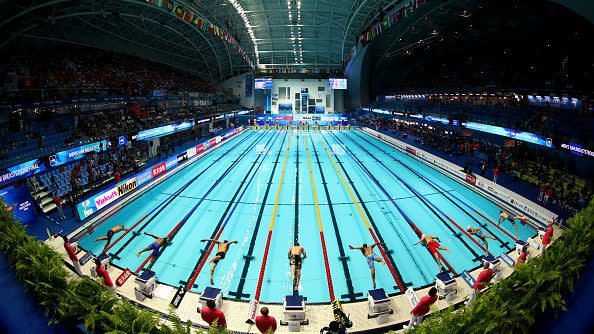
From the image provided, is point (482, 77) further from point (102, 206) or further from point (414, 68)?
point (102, 206)

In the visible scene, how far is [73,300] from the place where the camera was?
131 inches

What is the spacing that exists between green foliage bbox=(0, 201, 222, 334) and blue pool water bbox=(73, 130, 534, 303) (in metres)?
3.87

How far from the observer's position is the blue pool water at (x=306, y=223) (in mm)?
7688

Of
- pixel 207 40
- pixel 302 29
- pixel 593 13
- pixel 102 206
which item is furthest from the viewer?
pixel 302 29

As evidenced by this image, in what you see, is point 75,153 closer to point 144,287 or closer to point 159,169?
point 159,169

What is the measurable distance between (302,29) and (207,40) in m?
13.1

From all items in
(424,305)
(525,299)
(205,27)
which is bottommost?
(424,305)

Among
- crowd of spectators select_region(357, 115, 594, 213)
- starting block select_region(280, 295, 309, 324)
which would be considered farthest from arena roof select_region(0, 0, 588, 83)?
starting block select_region(280, 295, 309, 324)

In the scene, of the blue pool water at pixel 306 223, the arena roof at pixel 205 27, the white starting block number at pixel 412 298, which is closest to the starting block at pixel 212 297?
the blue pool water at pixel 306 223

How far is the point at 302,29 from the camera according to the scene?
128 feet

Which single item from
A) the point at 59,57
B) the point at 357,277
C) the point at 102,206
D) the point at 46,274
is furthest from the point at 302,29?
the point at 46,274

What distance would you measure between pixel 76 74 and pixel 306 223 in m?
21.2

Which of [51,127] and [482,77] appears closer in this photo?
[51,127]

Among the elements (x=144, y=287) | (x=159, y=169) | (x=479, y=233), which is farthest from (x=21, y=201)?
(x=479, y=233)
